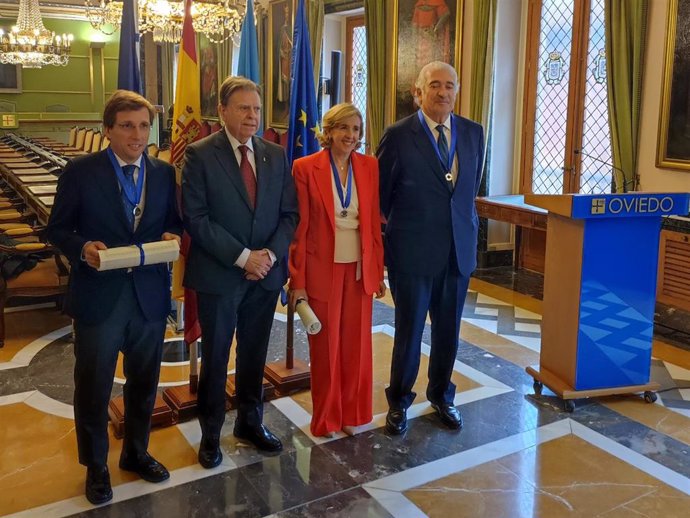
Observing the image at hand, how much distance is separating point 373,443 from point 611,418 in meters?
1.25

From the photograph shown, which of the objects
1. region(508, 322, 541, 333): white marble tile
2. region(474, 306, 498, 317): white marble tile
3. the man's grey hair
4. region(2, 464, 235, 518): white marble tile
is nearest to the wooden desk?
region(474, 306, 498, 317): white marble tile

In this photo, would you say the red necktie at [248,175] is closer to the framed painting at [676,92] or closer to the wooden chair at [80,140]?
the framed painting at [676,92]

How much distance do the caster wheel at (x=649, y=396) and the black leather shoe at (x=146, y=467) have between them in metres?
2.49

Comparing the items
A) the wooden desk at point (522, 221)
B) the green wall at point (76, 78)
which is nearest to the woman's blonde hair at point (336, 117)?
the wooden desk at point (522, 221)

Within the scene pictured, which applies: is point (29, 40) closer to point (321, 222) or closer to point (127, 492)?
point (321, 222)

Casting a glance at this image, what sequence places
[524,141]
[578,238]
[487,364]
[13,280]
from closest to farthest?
[578,238]
[487,364]
[13,280]
[524,141]

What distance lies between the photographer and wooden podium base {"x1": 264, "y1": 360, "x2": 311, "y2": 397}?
3846 millimetres

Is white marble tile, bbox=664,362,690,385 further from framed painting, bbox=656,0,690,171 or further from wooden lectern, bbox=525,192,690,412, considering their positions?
Result: framed painting, bbox=656,0,690,171

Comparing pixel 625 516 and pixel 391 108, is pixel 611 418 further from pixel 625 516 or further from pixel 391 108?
pixel 391 108

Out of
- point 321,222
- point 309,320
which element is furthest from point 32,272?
point 309,320

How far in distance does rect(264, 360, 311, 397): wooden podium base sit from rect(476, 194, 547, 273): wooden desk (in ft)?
8.15

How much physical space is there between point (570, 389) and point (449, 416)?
692 mm

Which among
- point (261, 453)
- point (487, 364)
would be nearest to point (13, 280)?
point (261, 453)

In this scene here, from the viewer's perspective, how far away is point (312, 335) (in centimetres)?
319
